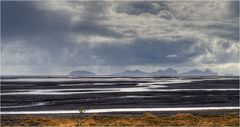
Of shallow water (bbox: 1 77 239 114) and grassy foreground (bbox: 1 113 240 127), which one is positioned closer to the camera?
grassy foreground (bbox: 1 113 240 127)

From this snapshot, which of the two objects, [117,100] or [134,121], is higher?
[117,100]

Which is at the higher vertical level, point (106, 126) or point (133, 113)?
point (133, 113)

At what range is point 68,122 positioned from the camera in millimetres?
23781

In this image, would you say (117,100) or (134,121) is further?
(117,100)

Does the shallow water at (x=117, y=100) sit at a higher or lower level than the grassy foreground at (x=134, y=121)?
higher

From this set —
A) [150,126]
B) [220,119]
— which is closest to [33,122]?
[150,126]

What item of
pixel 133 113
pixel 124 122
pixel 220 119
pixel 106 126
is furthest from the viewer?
pixel 133 113

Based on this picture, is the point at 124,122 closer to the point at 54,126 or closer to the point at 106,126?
the point at 106,126

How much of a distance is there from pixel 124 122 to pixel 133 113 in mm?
6055

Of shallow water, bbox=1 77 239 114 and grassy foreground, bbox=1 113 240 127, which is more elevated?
shallow water, bbox=1 77 239 114

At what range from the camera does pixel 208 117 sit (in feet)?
→ 85.4

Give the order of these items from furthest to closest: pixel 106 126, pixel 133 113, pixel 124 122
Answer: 1. pixel 133 113
2. pixel 124 122
3. pixel 106 126

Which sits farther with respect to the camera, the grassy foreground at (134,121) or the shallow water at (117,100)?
the shallow water at (117,100)

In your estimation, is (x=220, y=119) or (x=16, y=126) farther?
(x=220, y=119)
